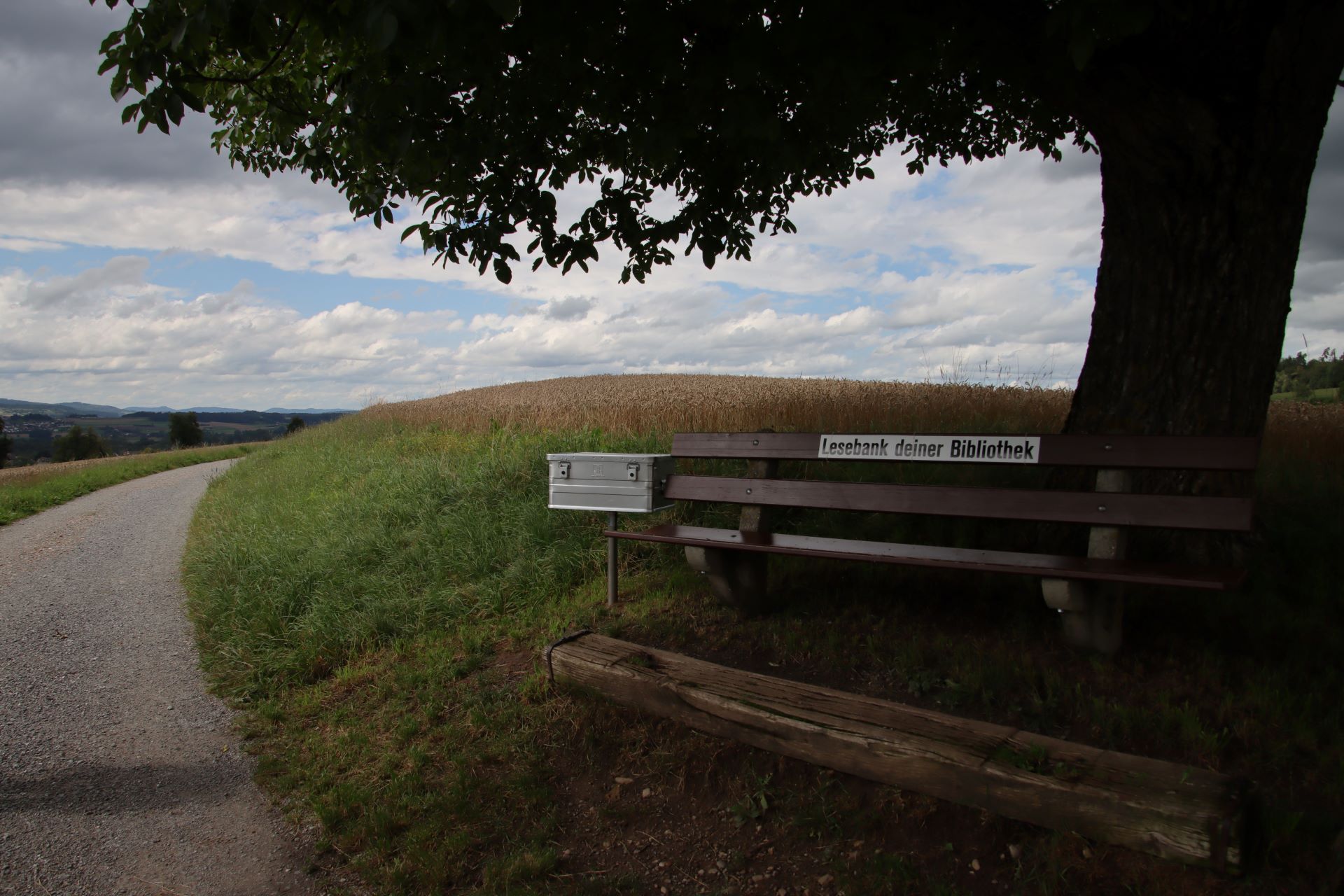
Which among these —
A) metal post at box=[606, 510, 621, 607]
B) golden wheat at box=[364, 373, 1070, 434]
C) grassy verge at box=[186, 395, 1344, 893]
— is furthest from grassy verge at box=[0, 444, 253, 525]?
metal post at box=[606, 510, 621, 607]

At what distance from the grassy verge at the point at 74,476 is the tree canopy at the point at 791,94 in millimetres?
11219

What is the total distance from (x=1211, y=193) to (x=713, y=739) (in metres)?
3.66

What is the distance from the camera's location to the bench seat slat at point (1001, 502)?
3.23m

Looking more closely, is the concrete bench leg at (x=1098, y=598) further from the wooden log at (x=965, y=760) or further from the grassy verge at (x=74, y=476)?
the grassy verge at (x=74, y=476)

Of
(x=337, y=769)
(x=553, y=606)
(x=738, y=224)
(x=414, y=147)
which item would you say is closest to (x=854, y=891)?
(x=337, y=769)

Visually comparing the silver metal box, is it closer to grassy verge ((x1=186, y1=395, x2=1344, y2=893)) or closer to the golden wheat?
grassy verge ((x1=186, y1=395, x2=1344, y2=893))

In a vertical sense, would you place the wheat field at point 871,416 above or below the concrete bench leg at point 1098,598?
above

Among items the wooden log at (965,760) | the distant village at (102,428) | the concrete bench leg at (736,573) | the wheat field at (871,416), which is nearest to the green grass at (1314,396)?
the wheat field at (871,416)

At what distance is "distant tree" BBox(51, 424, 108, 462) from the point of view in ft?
153

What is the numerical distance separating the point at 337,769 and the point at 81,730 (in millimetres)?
1696

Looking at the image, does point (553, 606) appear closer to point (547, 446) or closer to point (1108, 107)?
point (547, 446)

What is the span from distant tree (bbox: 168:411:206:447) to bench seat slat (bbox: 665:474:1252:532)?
170ft

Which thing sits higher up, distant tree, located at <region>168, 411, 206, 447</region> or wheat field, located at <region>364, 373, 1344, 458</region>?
wheat field, located at <region>364, 373, 1344, 458</region>

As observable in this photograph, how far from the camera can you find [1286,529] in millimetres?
4734
